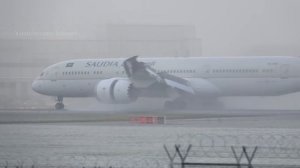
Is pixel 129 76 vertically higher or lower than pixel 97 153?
lower

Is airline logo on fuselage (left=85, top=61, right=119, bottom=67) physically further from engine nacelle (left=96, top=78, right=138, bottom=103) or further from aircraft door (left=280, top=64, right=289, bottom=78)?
aircraft door (left=280, top=64, right=289, bottom=78)

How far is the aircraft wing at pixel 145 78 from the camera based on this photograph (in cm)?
5756

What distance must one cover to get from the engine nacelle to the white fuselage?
263cm

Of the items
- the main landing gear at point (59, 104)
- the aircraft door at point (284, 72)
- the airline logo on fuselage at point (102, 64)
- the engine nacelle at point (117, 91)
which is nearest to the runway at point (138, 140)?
the aircraft door at point (284, 72)

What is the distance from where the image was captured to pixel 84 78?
6200 cm

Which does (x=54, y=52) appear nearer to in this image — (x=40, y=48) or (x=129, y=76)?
(x=40, y=48)

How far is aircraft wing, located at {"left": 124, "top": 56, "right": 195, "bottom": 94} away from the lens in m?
57.6

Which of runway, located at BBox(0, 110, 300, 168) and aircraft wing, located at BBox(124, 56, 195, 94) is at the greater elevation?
runway, located at BBox(0, 110, 300, 168)

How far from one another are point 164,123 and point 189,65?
19814mm

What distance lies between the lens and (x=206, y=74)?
58281mm

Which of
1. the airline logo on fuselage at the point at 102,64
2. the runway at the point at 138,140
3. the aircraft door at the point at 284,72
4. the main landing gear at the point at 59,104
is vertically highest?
the runway at the point at 138,140

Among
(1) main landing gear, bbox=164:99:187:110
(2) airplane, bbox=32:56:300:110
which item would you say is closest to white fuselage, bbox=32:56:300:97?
(2) airplane, bbox=32:56:300:110

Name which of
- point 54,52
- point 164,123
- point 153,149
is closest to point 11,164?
point 153,149

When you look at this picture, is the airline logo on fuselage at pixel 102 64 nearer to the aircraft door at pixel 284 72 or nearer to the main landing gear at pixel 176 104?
the main landing gear at pixel 176 104
